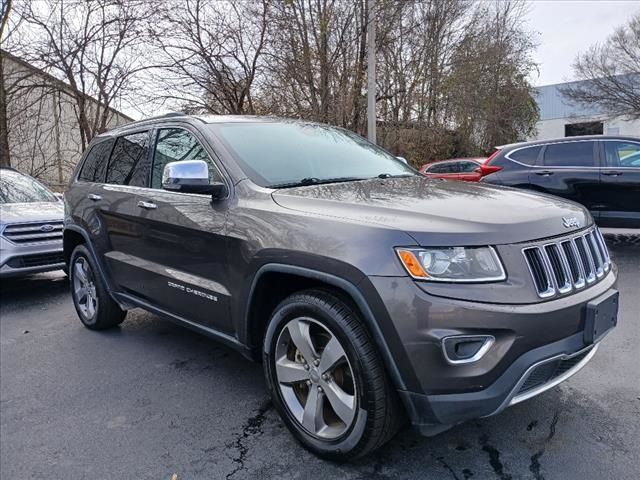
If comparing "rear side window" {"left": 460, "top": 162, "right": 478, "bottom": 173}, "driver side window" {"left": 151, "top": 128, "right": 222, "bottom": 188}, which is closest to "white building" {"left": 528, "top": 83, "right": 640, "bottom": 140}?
"rear side window" {"left": 460, "top": 162, "right": 478, "bottom": 173}

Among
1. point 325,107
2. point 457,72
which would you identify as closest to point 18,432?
point 325,107

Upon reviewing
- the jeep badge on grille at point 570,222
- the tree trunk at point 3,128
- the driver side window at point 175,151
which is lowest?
the jeep badge on grille at point 570,222

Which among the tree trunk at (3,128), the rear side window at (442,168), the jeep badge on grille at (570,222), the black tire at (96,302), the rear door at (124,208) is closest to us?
the jeep badge on grille at (570,222)

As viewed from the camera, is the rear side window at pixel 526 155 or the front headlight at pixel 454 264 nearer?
the front headlight at pixel 454 264

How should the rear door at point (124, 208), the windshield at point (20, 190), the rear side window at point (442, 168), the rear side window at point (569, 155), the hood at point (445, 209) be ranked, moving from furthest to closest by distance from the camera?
the rear side window at point (442, 168) → the rear side window at point (569, 155) → the windshield at point (20, 190) → the rear door at point (124, 208) → the hood at point (445, 209)

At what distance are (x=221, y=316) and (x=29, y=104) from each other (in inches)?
551

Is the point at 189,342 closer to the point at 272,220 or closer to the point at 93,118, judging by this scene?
the point at 272,220

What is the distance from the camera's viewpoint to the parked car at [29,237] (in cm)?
593

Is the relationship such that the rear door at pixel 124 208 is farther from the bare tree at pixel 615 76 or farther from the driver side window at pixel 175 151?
the bare tree at pixel 615 76

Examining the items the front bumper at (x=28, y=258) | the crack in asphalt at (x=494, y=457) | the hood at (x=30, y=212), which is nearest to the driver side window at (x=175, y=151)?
the crack in asphalt at (x=494, y=457)

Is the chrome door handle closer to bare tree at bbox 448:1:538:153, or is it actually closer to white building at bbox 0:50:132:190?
white building at bbox 0:50:132:190

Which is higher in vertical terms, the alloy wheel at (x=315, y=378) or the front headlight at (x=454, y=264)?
the front headlight at (x=454, y=264)

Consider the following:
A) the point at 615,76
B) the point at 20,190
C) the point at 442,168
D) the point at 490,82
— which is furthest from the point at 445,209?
the point at 615,76

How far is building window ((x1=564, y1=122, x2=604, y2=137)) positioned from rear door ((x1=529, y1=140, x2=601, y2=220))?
28020 mm
